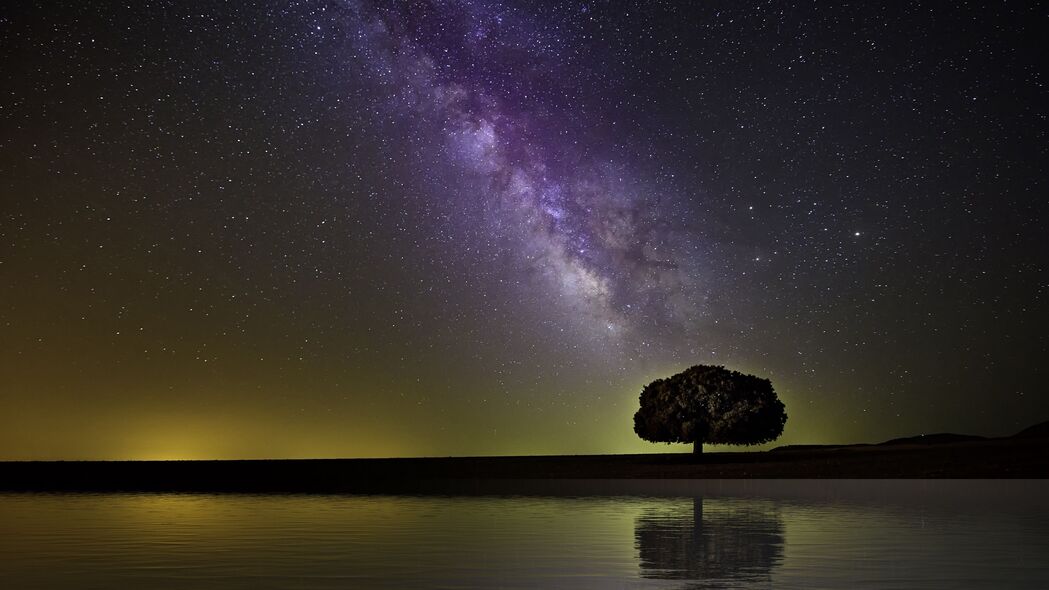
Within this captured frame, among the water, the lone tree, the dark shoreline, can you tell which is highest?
the lone tree

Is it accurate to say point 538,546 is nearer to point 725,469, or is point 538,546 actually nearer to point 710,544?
point 710,544

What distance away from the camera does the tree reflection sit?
65.1 feet

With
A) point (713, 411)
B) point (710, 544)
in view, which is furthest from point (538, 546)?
point (713, 411)

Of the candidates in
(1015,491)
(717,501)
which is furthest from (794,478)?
(717,501)

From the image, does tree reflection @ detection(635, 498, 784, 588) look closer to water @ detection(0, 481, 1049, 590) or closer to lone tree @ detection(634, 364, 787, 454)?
water @ detection(0, 481, 1049, 590)

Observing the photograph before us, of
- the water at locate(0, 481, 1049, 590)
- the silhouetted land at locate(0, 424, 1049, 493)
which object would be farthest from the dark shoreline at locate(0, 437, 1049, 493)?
the water at locate(0, 481, 1049, 590)

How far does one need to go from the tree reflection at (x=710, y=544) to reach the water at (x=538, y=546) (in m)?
0.05

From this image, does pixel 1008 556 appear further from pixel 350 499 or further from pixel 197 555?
pixel 350 499

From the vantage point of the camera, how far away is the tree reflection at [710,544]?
19.8 metres

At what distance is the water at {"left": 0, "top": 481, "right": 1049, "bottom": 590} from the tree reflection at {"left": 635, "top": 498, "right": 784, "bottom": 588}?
0.05 m

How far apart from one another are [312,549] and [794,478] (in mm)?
63955

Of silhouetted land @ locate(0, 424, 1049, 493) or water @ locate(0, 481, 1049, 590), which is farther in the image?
silhouetted land @ locate(0, 424, 1049, 493)

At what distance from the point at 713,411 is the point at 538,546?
74078 millimetres

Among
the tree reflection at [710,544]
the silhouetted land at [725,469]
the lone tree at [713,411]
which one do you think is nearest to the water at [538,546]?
the tree reflection at [710,544]
